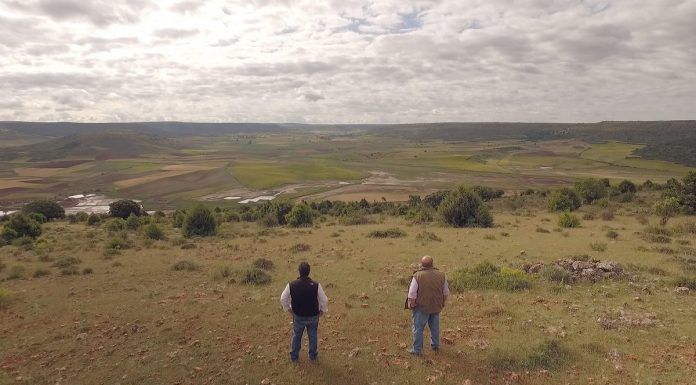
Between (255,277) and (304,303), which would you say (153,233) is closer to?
(255,277)

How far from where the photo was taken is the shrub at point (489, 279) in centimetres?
1459

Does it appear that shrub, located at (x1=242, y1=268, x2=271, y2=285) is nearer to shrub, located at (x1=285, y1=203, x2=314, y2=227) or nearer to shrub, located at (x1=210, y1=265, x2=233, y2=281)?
shrub, located at (x1=210, y1=265, x2=233, y2=281)

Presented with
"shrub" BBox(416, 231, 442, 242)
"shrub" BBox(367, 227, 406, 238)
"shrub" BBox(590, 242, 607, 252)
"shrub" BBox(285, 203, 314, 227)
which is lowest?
"shrub" BBox(285, 203, 314, 227)

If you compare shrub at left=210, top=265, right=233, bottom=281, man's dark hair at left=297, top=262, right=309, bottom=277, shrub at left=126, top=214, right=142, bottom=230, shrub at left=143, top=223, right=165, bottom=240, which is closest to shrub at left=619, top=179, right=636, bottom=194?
shrub at left=143, top=223, right=165, bottom=240

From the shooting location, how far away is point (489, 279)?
50.0ft

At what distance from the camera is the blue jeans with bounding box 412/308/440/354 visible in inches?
379

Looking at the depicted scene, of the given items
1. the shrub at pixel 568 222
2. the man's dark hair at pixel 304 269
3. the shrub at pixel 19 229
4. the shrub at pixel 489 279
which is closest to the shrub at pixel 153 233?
the shrub at pixel 19 229

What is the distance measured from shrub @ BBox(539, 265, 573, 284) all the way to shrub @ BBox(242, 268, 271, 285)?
396 inches

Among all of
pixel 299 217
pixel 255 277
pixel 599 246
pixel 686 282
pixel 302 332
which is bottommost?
pixel 299 217

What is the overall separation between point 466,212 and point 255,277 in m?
19.7

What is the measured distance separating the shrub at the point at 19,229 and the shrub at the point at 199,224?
34.9 feet

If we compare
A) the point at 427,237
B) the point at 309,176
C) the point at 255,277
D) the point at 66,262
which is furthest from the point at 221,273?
the point at 309,176

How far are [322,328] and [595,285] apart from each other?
9.20 meters

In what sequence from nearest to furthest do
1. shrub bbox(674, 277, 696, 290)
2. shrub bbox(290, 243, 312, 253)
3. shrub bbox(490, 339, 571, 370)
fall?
shrub bbox(490, 339, 571, 370)
shrub bbox(674, 277, 696, 290)
shrub bbox(290, 243, 312, 253)
